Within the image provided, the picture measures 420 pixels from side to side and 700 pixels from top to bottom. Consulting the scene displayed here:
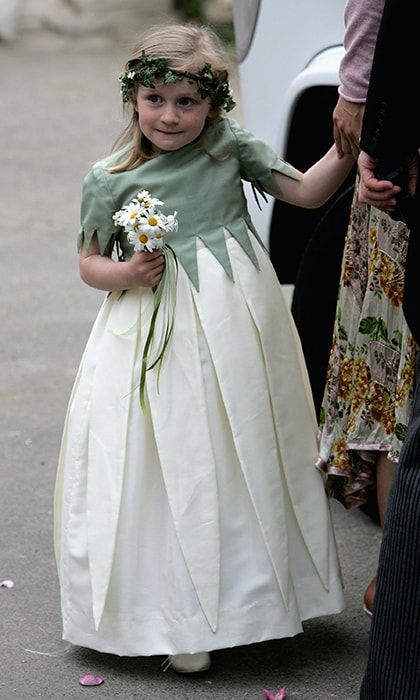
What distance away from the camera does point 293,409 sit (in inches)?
123

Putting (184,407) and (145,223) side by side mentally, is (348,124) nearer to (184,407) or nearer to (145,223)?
(145,223)

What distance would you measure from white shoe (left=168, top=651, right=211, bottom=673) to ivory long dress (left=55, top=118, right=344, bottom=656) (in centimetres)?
8

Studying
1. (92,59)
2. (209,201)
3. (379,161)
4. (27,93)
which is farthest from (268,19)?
(92,59)

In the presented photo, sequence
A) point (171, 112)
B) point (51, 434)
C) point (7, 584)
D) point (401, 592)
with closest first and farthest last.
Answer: point (401, 592), point (171, 112), point (7, 584), point (51, 434)

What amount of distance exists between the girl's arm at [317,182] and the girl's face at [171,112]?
24 cm

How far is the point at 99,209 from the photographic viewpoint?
9.94 ft

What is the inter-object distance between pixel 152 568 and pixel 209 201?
31.4 inches

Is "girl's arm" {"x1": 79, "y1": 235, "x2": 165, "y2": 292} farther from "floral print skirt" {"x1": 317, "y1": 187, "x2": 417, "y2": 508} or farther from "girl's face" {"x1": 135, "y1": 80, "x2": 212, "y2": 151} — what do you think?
"floral print skirt" {"x1": 317, "y1": 187, "x2": 417, "y2": 508}

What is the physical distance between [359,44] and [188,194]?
50 cm

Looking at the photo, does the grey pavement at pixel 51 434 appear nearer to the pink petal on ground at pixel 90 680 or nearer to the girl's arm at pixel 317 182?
the pink petal on ground at pixel 90 680

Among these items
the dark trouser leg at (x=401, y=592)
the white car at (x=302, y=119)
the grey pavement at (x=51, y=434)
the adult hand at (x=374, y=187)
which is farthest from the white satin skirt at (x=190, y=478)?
the white car at (x=302, y=119)

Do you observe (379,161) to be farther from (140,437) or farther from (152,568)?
(152,568)

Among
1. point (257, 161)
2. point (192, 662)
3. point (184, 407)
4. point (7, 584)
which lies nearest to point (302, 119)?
point (257, 161)

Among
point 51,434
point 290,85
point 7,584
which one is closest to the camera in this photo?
point 7,584
